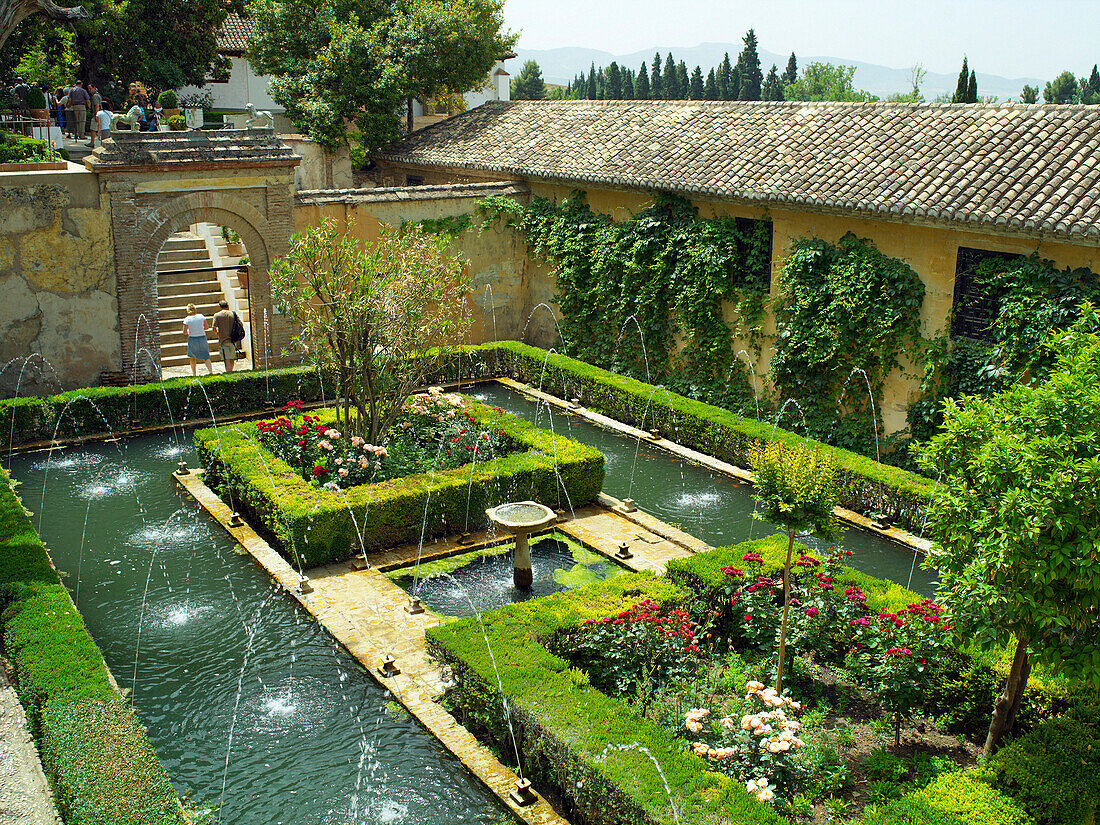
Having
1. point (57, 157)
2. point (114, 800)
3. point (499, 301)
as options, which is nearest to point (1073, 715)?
point (114, 800)

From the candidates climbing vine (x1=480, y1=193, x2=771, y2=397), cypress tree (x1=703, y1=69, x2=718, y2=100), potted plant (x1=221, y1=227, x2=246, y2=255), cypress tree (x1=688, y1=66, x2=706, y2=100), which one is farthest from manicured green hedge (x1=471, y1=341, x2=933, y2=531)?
cypress tree (x1=688, y1=66, x2=706, y2=100)

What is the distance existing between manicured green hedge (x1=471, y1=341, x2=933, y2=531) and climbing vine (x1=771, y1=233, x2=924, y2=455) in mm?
976

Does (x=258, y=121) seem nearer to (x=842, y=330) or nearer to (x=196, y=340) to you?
(x=196, y=340)

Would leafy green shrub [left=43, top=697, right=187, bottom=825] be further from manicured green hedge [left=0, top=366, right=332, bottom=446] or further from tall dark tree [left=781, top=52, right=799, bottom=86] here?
tall dark tree [left=781, top=52, right=799, bottom=86]

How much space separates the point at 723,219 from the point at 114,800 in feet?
39.5

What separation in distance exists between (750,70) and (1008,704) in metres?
65.8

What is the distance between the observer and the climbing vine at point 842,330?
12836 mm

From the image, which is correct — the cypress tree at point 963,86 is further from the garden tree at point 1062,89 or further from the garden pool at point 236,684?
the garden tree at point 1062,89

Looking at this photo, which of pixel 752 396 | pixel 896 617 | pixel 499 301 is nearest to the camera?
pixel 896 617

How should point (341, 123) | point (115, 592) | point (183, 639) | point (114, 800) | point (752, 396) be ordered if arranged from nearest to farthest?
point (114, 800) < point (183, 639) < point (115, 592) < point (752, 396) < point (341, 123)

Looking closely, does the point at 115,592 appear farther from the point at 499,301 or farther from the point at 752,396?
the point at 499,301

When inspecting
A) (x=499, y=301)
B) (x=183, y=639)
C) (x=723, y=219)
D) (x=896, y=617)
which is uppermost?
(x=723, y=219)

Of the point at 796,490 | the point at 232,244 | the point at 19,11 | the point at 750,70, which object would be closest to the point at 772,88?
the point at 750,70

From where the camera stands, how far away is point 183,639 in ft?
28.5
